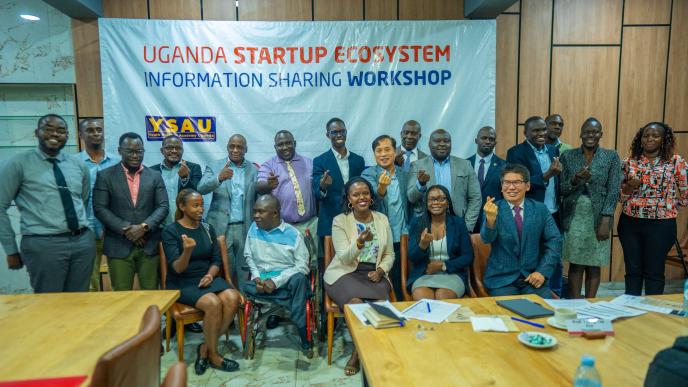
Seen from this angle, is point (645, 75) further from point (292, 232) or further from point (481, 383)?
point (481, 383)


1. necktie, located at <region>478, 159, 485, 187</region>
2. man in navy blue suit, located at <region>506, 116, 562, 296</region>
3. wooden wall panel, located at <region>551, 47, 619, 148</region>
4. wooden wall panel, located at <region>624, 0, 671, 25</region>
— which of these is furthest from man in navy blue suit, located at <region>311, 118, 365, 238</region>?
wooden wall panel, located at <region>624, 0, 671, 25</region>

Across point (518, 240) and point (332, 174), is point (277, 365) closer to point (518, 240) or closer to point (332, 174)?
point (332, 174)

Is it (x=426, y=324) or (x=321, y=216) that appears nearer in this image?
(x=426, y=324)

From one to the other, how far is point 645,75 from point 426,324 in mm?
4488

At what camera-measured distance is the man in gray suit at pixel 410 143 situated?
397 centimetres

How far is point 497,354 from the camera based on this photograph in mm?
1560

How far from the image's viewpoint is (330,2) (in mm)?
4469

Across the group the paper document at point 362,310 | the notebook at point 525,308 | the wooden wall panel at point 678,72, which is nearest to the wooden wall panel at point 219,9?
the paper document at point 362,310

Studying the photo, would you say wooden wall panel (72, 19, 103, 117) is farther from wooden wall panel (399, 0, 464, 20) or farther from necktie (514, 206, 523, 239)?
necktie (514, 206, 523, 239)

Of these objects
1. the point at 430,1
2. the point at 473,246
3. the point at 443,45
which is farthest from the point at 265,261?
the point at 430,1

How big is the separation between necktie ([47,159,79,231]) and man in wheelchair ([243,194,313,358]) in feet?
3.89

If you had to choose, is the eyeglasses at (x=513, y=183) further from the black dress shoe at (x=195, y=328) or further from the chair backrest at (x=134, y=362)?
the black dress shoe at (x=195, y=328)

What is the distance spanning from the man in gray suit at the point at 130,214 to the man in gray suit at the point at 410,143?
205 centimetres

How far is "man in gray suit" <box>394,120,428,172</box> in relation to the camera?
3.97 metres
